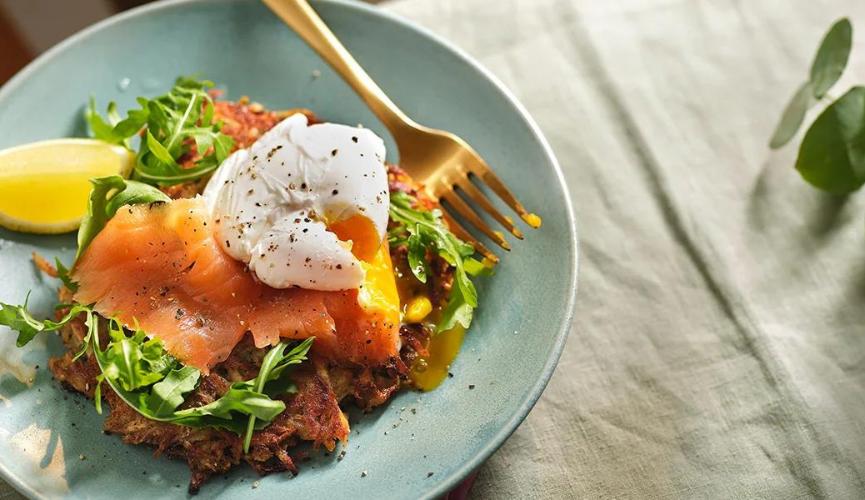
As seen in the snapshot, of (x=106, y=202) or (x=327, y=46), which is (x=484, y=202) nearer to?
(x=327, y=46)

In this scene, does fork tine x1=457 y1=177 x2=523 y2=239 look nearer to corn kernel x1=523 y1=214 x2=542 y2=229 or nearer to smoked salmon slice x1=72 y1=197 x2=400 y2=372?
corn kernel x1=523 y1=214 x2=542 y2=229

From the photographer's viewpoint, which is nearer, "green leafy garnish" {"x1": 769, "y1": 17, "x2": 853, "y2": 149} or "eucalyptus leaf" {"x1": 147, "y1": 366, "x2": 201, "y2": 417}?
"eucalyptus leaf" {"x1": 147, "y1": 366, "x2": 201, "y2": 417}

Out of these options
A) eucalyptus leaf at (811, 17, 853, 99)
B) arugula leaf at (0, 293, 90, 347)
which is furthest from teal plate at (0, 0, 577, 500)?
eucalyptus leaf at (811, 17, 853, 99)

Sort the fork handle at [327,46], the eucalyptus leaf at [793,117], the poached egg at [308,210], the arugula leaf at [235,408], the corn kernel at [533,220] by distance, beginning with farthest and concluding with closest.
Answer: the eucalyptus leaf at [793,117], the fork handle at [327,46], the corn kernel at [533,220], the poached egg at [308,210], the arugula leaf at [235,408]

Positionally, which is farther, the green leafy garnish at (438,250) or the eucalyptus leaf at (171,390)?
the green leafy garnish at (438,250)

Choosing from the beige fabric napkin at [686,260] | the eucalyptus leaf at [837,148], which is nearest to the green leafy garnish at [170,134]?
the beige fabric napkin at [686,260]

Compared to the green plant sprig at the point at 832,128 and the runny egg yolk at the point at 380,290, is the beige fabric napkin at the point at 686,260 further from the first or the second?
the runny egg yolk at the point at 380,290

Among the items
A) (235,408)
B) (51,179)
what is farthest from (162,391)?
(51,179)
